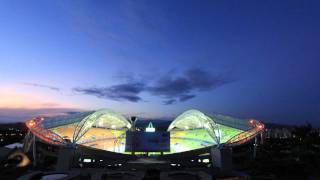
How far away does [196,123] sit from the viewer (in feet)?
306

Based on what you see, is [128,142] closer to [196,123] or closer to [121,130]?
[121,130]

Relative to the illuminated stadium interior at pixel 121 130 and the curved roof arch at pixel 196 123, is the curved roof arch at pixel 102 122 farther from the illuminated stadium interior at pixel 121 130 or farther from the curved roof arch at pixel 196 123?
the curved roof arch at pixel 196 123

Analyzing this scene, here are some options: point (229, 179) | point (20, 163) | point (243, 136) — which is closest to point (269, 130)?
point (243, 136)

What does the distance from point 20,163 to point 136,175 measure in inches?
564

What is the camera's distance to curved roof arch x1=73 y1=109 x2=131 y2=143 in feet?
250

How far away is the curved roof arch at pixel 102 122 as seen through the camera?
76150mm

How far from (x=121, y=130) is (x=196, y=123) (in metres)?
20.6

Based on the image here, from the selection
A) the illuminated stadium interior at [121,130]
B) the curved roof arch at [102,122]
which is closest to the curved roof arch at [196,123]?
the illuminated stadium interior at [121,130]

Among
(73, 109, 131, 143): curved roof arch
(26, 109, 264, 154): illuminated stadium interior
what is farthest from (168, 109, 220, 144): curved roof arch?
(73, 109, 131, 143): curved roof arch

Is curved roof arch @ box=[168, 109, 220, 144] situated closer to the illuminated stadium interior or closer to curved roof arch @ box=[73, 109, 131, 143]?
the illuminated stadium interior

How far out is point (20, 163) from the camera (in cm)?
4253

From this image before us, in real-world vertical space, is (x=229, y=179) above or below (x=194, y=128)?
below

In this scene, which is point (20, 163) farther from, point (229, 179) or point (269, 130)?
point (269, 130)

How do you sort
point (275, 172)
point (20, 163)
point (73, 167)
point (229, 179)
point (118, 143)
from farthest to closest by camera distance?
point (118, 143)
point (73, 167)
point (275, 172)
point (229, 179)
point (20, 163)
